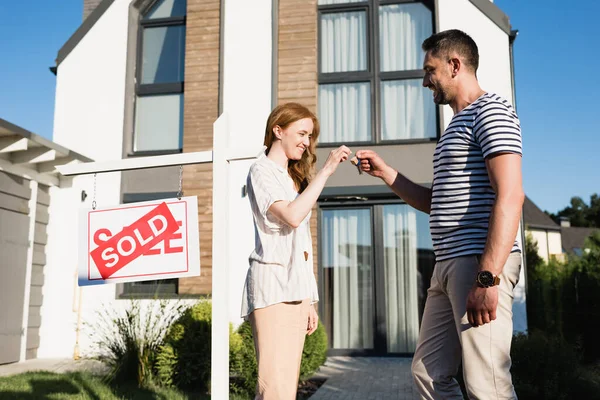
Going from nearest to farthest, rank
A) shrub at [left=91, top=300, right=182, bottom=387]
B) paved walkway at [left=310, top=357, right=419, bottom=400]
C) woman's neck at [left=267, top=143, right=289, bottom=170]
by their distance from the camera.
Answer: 1. woman's neck at [left=267, top=143, right=289, bottom=170]
2. paved walkway at [left=310, top=357, right=419, bottom=400]
3. shrub at [left=91, top=300, right=182, bottom=387]

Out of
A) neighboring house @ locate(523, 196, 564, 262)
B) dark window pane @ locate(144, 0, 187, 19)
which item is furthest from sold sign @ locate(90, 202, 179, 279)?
neighboring house @ locate(523, 196, 564, 262)

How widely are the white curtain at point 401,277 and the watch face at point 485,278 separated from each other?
6.80m

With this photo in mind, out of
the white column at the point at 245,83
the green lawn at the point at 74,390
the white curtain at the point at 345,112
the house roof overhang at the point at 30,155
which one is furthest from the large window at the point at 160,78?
the green lawn at the point at 74,390

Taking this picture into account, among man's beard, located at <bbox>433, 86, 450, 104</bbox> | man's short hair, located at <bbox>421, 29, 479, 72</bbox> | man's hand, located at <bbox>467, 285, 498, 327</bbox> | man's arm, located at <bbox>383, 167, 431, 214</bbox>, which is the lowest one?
man's hand, located at <bbox>467, 285, 498, 327</bbox>

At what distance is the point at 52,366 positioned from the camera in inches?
303

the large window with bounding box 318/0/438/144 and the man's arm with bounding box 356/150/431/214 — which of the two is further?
the large window with bounding box 318/0/438/144

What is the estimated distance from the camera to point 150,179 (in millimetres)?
9180

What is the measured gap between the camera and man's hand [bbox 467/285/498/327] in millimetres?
1929

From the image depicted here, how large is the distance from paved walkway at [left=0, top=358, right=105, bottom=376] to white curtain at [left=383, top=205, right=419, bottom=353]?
4.22 meters

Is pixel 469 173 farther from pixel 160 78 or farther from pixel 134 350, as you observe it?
pixel 160 78

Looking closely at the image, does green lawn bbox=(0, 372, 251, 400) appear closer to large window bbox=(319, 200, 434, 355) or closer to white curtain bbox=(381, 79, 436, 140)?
large window bbox=(319, 200, 434, 355)

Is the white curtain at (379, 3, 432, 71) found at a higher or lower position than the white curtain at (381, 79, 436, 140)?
higher

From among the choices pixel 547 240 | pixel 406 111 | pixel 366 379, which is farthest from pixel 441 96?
pixel 547 240

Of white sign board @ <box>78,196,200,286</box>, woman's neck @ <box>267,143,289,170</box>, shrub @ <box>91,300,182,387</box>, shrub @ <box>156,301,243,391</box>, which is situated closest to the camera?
woman's neck @ <box>267,143,289,170</box>
